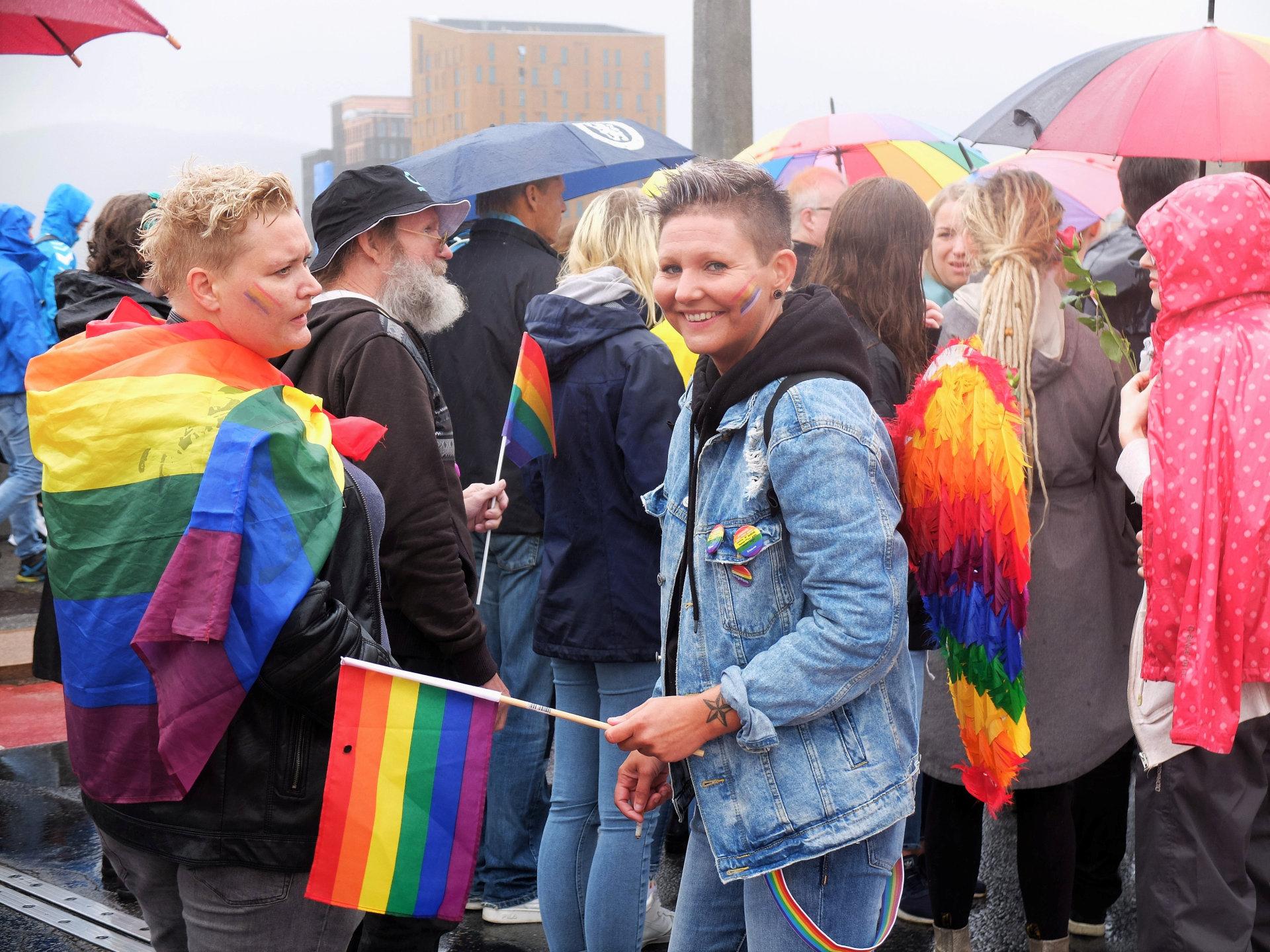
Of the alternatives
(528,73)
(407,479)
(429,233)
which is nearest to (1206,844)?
(407,479)

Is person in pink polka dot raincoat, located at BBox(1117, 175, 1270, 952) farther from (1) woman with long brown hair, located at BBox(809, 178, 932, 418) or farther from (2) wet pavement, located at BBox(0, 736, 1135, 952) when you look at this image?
(2) wet pavement, located at BBox(0, 736, 1135, 952)

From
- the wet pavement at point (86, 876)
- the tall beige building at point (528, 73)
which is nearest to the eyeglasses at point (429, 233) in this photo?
the wet pavement at point (86, 876)

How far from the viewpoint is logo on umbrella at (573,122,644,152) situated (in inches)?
194

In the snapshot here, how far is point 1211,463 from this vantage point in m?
2.79

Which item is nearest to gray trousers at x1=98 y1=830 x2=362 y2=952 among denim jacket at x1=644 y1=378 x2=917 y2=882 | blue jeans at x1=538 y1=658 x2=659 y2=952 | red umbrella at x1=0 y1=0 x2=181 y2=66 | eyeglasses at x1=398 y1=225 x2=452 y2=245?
denim jacket at x1=644 y1=378 x2=917 y2=882

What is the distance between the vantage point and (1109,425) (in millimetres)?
3604

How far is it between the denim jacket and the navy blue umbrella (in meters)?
2.35

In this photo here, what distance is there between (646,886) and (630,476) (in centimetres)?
112

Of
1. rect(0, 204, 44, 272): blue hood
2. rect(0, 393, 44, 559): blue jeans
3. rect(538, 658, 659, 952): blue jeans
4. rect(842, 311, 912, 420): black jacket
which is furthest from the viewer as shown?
rect(0, 204, 44, 272): blue hood

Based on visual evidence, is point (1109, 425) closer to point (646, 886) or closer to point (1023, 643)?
point (1023, 643)

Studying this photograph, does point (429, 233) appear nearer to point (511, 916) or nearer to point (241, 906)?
point (241, 906)

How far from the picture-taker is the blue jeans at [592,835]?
11.1 feet

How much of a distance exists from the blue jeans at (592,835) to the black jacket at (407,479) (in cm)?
71

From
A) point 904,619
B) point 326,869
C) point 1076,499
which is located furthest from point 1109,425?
point 326,869
